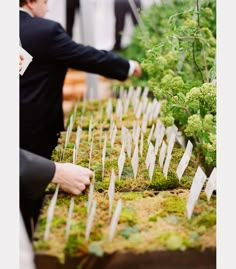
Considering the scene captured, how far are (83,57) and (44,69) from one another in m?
0.27

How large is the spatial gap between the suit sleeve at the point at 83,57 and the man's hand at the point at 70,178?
125cm

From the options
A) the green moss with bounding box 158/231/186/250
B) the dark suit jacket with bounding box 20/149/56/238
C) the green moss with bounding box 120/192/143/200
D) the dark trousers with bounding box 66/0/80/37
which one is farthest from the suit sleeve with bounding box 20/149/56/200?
the dark trousers with bounding box 66/0/80/37

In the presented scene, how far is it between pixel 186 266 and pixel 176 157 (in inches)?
31.0

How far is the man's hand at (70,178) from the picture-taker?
1588mm

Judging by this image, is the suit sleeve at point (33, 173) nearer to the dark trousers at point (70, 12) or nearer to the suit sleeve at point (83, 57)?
the suit sleeve at point (83, 57)

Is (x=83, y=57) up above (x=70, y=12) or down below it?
below

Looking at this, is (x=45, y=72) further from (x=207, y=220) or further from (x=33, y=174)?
(x=207, y=220)

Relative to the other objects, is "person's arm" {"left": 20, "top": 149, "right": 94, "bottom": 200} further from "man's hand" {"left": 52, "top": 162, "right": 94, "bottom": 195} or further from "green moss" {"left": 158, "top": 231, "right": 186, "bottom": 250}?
"green moss" {"left": 158, "top": 231, "right": 186, "bottom": 250}

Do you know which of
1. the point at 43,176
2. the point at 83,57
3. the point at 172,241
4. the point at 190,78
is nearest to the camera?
the point at 172,241

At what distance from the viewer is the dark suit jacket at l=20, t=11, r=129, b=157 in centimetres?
264

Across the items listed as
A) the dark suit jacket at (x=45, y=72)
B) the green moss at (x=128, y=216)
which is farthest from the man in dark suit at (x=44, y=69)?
the green moss at (x=128, y=216)

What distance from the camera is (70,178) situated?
1.61m

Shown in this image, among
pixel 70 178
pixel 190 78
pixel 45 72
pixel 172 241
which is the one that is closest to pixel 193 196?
pixel 172 241
